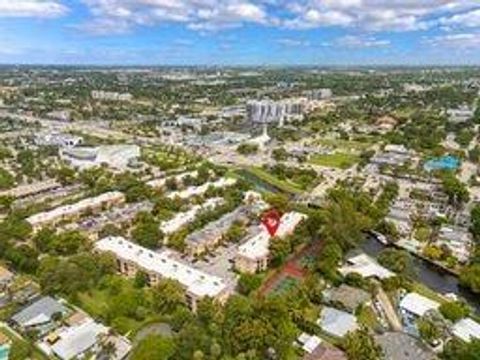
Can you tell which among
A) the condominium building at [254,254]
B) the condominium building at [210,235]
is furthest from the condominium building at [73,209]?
the condominium building at [254,254]

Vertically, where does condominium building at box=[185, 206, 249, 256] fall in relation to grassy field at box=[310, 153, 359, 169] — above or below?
above

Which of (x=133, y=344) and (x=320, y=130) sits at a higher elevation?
(x=133, y=344)

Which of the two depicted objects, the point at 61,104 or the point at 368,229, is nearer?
the point at 368,229

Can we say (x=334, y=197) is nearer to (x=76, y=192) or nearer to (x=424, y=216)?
(x=424, y=216)

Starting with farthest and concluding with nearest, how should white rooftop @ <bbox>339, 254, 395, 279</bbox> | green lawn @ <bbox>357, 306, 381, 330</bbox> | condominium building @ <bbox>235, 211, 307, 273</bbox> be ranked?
condominium building @ <bbox>235, 211, 307, 273</bbox>
white rooftop @ <bbox>339, 254, 395, 279</bbox>
green lawn @ <bbox>357, 306, 381, 330</bbox>

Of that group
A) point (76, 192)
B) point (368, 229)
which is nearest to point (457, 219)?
point (368, 229)

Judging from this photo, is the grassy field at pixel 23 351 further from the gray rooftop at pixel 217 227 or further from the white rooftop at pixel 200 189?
the white rooftop at pixel 200 189

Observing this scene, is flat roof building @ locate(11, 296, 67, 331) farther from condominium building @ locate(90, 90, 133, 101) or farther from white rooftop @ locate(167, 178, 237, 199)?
condominium building @ locate(90, 90, 133, 101)

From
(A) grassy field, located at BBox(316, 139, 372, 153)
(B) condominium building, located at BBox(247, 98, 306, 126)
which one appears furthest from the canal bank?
(B) condominium building, located at BBox(247, 98, 306, 126)
